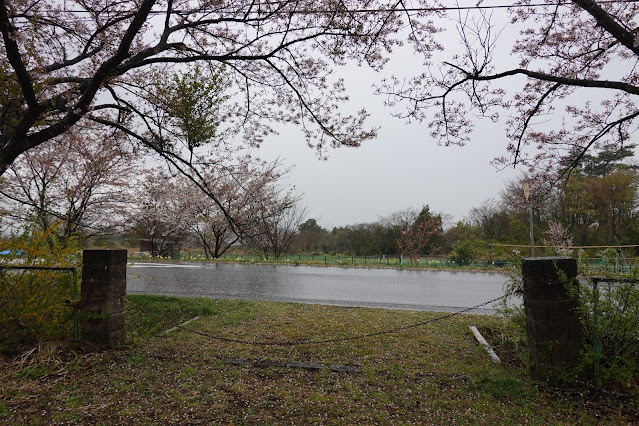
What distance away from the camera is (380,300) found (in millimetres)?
9062

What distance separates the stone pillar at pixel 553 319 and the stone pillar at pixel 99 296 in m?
5.14

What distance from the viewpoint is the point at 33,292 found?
4664 mm

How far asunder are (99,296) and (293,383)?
2897mm

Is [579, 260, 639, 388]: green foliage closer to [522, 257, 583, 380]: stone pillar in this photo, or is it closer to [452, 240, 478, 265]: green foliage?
[522, 257, 583, 380]: stone pillar

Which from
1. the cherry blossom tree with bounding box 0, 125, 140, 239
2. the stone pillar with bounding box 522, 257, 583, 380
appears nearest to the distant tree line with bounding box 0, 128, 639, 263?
the cherry blossom tree with bounding box 0, 125, 140, 239

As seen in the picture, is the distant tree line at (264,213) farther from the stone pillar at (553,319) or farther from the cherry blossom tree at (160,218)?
the stone pillar at (553,319)

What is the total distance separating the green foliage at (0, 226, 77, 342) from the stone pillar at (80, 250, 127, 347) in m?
0.27

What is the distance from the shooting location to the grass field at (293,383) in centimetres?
316

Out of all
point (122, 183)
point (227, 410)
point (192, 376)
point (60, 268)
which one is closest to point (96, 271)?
point (60, 268)

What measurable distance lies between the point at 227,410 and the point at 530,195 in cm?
718

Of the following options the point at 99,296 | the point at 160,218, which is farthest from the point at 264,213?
the point at 99,296

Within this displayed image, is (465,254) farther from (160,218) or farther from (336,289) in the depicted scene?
(160,218)

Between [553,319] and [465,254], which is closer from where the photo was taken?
[553,319]

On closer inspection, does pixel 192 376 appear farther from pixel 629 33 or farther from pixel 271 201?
pixel 271 201
